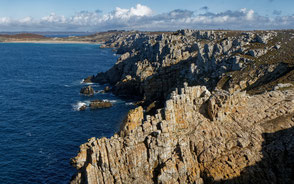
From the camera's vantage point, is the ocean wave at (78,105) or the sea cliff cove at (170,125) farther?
the ocean wave at (78,105)

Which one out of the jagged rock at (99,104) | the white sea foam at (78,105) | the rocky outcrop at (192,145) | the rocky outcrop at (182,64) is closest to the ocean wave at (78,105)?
the white sea foam at (78,105)

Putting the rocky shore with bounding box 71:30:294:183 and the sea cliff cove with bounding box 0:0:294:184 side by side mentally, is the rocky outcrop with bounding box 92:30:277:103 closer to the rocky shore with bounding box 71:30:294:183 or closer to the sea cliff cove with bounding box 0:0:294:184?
the sea cliff cove with bounding box 0:0:294:184

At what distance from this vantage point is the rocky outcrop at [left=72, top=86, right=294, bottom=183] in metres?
41.5

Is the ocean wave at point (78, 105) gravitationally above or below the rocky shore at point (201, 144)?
below

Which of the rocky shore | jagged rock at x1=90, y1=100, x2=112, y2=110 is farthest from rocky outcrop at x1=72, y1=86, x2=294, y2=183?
jagged rock at x1=90, y1=100, x2=112, y2=110

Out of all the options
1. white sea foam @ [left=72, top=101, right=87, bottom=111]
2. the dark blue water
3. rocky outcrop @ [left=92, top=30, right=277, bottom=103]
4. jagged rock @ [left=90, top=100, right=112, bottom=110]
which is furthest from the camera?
white sea foam @ [left=72, top=101, right=87, bottom=111]

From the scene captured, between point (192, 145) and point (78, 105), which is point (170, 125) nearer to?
point (192, 145)

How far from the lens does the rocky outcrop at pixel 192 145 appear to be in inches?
1634

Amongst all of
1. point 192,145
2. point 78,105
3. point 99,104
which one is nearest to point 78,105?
point 78,105

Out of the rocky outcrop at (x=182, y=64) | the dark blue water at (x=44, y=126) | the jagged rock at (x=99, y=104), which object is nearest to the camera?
the dark blue water at (x=44, y=126)

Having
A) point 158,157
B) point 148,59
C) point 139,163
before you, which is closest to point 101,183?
point 139,163

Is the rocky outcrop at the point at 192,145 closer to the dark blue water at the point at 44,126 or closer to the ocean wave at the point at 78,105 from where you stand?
the dark blue water at the point at 44,126

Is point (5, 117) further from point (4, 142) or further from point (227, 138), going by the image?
point (227, 138)

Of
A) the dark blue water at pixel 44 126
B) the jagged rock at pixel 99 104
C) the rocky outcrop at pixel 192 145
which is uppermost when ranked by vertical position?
the rocky outcrop at pixel 192 145
